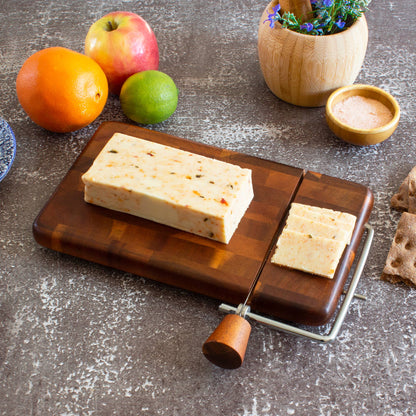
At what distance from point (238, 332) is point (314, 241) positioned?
25cm

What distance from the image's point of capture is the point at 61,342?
1144 mm

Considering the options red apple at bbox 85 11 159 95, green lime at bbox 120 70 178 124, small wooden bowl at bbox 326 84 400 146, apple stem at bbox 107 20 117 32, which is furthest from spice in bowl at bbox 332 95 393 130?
apple stem at bbox 107 20 117 32

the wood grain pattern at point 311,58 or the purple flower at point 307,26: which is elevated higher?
the purple flower at point 307,26

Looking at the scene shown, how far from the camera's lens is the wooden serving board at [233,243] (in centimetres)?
113

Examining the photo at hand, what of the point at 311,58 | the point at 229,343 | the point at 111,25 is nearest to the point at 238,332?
the point at 229,343

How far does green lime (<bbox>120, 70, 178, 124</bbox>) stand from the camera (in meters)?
1.47

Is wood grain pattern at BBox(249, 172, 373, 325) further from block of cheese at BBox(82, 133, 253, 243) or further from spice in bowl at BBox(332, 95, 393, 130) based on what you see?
spice in bowl at BBox(332, 95, 393, 130)

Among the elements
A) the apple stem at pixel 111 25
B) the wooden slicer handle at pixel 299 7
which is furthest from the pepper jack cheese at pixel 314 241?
the apple stem at pixel 111 25

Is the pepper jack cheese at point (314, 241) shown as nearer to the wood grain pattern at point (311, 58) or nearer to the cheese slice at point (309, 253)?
the cheese slice at point (309, 253)

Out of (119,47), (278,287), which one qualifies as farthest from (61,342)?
(119,47)

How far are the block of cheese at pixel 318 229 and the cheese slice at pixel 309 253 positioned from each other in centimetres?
2

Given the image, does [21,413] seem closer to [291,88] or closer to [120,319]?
[120,319]

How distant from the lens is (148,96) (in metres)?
1.47

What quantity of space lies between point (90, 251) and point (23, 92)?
1.61 ft
